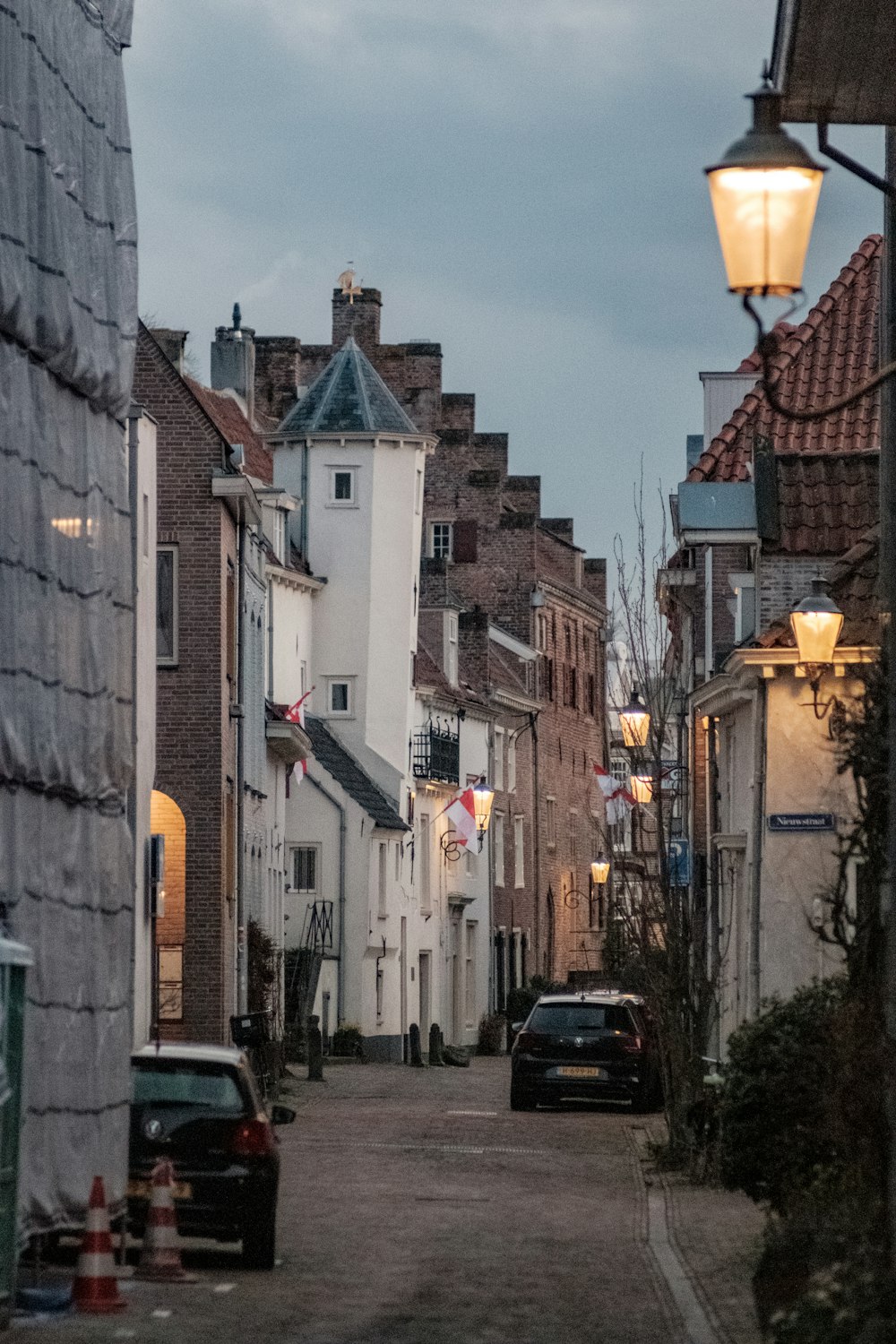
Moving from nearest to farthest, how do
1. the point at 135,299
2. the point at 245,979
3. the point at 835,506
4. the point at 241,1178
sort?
the point at 241,1178 → the point at 135,299 → the point at 835,506 → the point at 245,979

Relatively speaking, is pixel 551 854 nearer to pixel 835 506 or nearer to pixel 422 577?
pixel 422 577

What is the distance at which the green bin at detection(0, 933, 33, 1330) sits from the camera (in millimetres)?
13383

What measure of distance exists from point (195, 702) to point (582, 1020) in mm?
7326

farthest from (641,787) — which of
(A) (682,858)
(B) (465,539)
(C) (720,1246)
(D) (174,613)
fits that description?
(B) (465,539)

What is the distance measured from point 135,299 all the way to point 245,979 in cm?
1888

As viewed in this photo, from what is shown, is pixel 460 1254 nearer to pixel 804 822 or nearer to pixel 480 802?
pixel 804 822

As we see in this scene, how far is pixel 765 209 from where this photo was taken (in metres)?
8.88

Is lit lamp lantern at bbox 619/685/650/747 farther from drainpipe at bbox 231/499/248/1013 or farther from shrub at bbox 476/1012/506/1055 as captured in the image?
shrub at bbox 476/1012/506/1055

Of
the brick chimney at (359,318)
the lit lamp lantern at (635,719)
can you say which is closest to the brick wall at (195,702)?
the lit lamp lantern at (635,719)

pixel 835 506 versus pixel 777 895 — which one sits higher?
pixel 835 506

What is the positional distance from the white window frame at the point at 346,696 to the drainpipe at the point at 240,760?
17.0 m

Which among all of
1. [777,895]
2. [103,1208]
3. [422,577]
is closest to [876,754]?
[103,1208]

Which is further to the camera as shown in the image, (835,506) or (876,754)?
(835,506)

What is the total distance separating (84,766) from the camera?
725 inches
